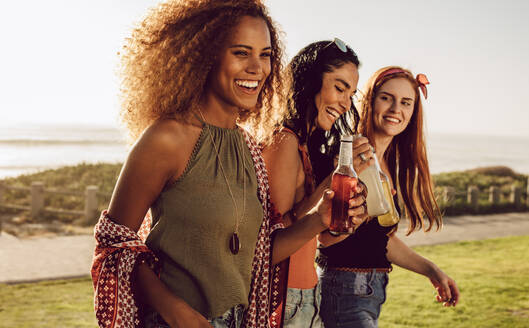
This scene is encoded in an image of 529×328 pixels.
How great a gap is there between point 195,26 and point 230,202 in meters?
0.67

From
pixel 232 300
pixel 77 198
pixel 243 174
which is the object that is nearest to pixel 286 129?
pixel 243 174

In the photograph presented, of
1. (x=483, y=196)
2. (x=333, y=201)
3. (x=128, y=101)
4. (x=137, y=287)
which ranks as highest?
(x=128, y=101)

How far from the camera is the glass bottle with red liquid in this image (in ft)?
6.45

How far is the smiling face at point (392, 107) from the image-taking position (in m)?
2.99

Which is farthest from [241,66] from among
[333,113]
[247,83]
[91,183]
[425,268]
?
[91,183]

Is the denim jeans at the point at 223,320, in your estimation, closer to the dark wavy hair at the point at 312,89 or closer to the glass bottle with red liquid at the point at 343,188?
the glass bottle with red liquid at the point at 343,188

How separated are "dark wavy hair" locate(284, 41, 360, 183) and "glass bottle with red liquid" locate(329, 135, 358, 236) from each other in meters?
0.59

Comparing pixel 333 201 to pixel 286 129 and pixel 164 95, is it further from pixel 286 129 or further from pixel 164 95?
pixel 164 95

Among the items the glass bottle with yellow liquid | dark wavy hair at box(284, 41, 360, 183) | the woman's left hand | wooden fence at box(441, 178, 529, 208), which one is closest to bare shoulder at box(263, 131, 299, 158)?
dark wavy hair at box(284, 41, 360, 183)

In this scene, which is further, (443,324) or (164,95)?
(443,324)

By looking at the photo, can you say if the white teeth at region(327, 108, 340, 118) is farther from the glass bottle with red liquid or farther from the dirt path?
the dirt path

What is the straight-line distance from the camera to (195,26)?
195cm

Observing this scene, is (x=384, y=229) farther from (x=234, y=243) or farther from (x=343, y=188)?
(x=234, y=243)

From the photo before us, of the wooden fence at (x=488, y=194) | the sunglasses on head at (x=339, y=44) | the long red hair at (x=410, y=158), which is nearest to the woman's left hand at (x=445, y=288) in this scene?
the long red hair at (x=410, y=158)
